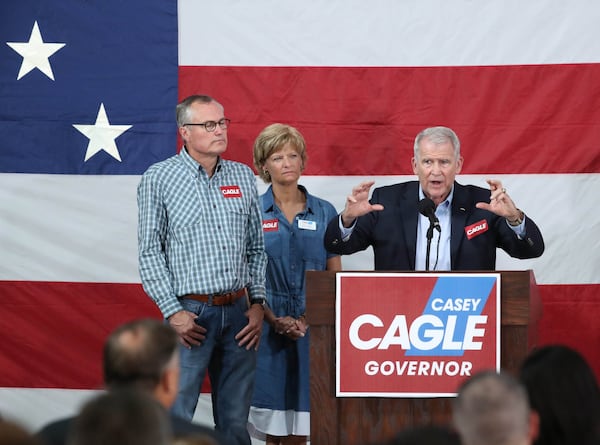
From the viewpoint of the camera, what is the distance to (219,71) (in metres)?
5.22

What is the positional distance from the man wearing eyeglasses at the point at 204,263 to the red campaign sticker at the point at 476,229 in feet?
2.85

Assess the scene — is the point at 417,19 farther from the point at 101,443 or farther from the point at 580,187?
the point at 101,443

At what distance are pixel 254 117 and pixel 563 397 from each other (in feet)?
10.2

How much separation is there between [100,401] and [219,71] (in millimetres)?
3704

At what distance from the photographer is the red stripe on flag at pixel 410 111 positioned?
5.07m

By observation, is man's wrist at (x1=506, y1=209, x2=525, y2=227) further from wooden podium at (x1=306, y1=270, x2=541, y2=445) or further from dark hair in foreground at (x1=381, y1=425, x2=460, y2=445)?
dark hair in foreground at (x1=381, y1=425, x2=460, y2=445)

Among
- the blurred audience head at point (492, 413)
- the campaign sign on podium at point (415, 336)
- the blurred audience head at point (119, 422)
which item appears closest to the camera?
the blurred audience head at point (119, 422)

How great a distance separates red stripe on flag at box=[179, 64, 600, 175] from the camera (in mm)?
5066

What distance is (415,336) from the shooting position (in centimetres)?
349

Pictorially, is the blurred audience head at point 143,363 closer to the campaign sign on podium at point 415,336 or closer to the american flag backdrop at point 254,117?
the campaign sign on podium at point 415,336

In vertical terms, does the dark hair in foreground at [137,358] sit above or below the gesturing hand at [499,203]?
below

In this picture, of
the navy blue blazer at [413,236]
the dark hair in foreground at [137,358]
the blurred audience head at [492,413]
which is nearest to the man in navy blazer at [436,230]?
the navy blue blazer at [413,236]

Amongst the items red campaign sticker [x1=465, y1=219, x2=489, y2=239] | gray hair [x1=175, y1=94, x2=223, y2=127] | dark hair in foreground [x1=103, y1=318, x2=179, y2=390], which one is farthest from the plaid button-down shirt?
dark hair in foreground [x1=103, y1=318, x2=179, y2=390]

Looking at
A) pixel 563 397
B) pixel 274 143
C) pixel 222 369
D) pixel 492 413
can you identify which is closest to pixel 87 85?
pixel 274 143
